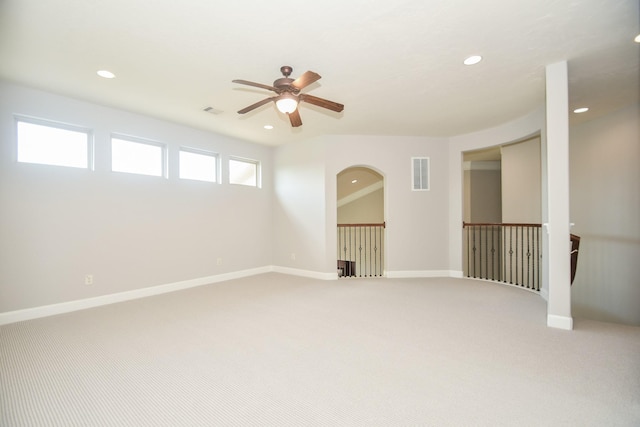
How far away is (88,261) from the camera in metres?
3.92

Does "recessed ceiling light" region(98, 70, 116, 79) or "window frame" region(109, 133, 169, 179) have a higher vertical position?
"recessed ceiling light" region(98, 70, 116, 79)

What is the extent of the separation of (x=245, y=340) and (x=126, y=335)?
128cm

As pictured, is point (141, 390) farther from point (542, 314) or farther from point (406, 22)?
point (542, 314)

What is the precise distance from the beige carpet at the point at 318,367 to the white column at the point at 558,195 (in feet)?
1.08

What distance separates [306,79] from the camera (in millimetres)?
2498

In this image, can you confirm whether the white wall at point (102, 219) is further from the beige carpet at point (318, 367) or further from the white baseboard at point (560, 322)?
the white baseboard at point (560, 322)

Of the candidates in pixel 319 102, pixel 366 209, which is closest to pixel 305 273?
pixel 319 102

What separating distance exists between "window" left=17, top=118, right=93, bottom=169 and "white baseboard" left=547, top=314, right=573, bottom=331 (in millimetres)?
6145

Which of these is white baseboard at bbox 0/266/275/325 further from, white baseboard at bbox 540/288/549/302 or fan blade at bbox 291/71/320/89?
white baseboard at bbox 540/288/549/302

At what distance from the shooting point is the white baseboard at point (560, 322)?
304 cm

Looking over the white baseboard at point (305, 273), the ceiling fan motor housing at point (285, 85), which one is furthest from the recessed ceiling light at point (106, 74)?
the white baseboard at point (305, 273)

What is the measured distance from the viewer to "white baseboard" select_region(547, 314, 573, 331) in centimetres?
304

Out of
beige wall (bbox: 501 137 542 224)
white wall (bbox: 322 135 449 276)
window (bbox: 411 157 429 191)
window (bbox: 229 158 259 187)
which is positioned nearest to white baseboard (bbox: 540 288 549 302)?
white wall (bbox: 322 135 449 276)

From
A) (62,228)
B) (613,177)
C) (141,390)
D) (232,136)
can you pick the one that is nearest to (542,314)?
(613,177)
